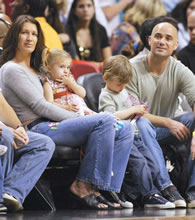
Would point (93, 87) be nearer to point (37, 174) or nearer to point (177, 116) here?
point (177, 116)

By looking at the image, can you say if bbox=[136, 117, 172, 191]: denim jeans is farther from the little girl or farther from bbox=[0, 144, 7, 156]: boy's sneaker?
bbox=[0, 144, 7, 156]: boy's sneaker

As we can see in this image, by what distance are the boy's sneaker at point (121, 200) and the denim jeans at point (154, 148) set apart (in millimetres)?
256

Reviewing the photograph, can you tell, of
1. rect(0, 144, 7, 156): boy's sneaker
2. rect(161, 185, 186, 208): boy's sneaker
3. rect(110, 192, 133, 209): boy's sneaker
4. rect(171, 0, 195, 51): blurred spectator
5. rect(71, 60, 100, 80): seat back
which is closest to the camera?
rect(0, 144, 7, 156): boy's sneaker

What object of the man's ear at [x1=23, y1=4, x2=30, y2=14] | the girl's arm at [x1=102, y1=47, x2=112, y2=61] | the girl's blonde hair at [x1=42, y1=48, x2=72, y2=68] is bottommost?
the girl's arm at [x1=102, y1=47, x2=112, y2=61]

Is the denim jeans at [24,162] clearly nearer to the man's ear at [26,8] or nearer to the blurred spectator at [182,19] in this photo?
the man's ear at [26,8]

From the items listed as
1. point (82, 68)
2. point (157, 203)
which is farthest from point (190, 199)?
point (82, 68)

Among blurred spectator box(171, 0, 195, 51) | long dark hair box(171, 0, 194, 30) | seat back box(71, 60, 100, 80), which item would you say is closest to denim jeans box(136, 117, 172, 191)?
seat back box(71, 60, 100, 80)

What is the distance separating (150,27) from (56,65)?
1173 mm

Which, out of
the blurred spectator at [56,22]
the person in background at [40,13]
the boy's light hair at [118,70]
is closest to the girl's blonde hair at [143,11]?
the blurred spectator at [56,22]

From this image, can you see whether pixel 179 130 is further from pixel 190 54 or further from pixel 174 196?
pixel 190 54

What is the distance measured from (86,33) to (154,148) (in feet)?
7.88

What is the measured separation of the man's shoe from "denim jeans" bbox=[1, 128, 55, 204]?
2 cm

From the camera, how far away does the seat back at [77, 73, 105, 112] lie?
15.2ft

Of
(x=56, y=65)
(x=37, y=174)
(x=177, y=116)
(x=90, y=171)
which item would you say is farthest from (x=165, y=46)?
(x=37, y=174)
